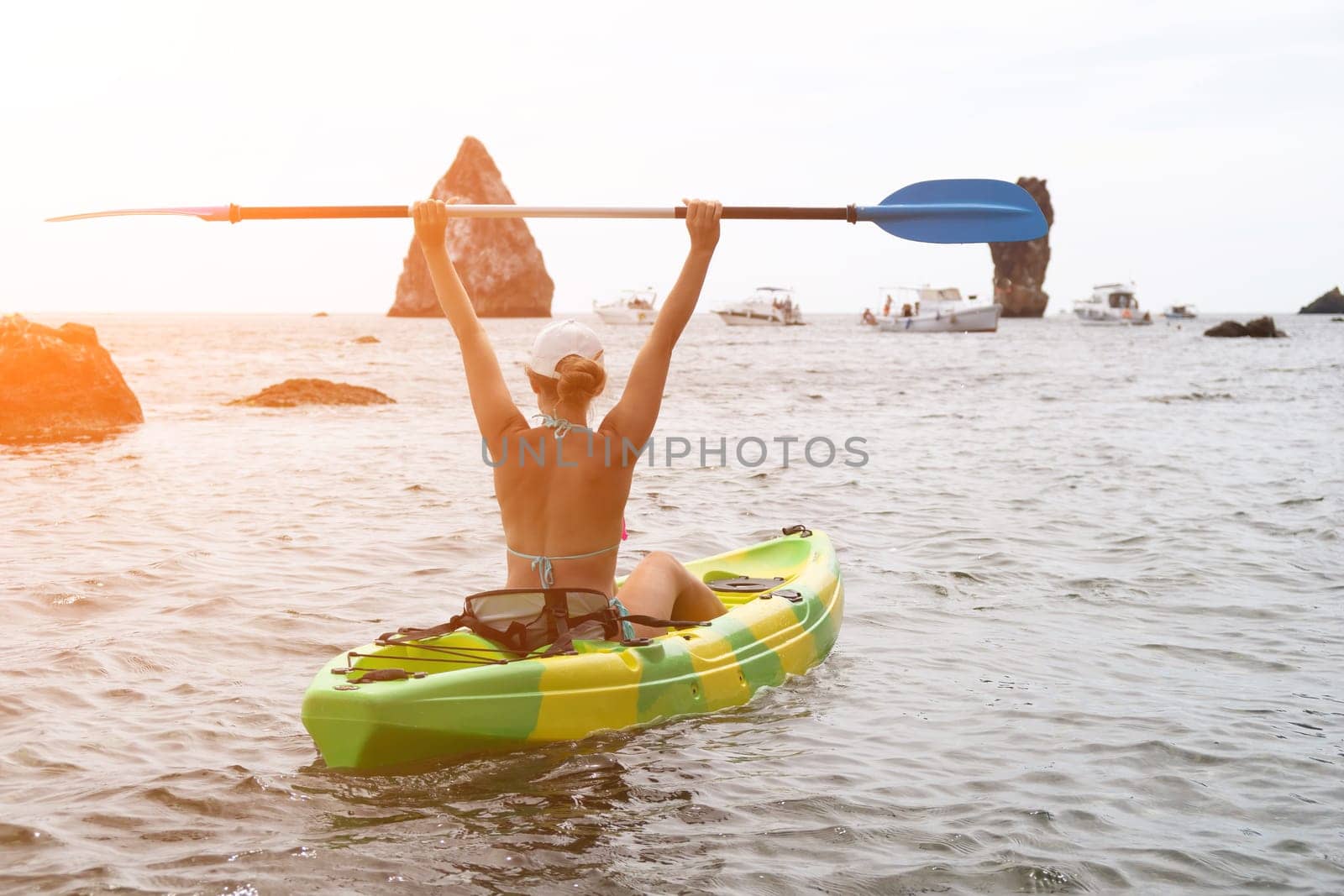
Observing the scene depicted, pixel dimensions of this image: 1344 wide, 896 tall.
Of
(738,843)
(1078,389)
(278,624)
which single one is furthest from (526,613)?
(1078,389)

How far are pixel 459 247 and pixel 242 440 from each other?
11158 centimetres

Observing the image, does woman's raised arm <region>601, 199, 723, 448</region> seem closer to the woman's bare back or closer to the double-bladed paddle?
the woman's bare back

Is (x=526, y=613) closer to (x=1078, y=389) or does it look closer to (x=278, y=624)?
(x=278, y=624)

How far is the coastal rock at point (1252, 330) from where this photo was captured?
6134 cm

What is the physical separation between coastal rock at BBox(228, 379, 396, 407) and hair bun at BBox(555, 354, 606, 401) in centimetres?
1538

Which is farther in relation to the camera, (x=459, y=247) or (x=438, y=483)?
(x=459, y=247)

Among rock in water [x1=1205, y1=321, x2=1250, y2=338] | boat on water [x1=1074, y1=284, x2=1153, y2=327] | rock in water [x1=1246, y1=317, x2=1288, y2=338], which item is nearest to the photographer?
rock in water [x1=1246, y1=317, x2=1288, y2=338]

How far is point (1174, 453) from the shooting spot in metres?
14.6

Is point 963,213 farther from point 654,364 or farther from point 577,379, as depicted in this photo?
point 577,379

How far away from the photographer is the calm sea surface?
147 inches

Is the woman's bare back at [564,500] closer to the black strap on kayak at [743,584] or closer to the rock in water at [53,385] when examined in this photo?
the black strap on kayak at [743,584]

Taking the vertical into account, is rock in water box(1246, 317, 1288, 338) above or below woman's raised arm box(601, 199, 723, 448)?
above

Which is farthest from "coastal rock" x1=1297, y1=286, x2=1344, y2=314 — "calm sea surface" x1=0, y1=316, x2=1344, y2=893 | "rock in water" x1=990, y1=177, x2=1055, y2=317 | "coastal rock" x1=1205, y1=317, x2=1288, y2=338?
"calm sea surface" x1=0, y1=316, x2=1344, y2=893

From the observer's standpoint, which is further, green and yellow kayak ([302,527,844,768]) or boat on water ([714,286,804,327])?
boat on water ([714,286,804,327])
